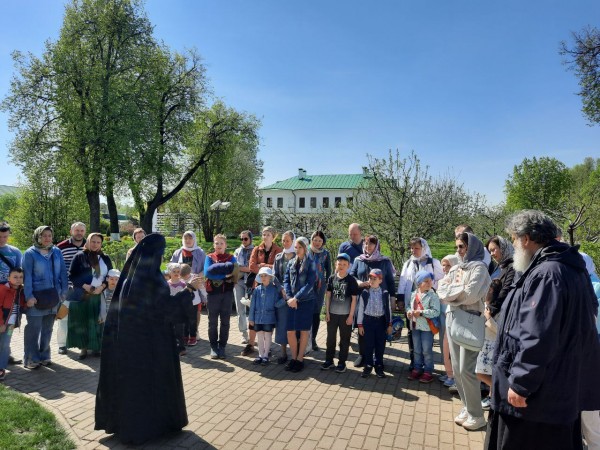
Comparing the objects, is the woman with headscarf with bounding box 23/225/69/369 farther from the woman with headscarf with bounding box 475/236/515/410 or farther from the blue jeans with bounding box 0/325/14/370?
the woman with headscarf with bounding box 475/236/515/410

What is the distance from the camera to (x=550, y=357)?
2.38 meters

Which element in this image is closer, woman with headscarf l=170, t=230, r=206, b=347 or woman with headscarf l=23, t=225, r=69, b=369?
woman with headscarf l=23, t=225, r=69, b=369

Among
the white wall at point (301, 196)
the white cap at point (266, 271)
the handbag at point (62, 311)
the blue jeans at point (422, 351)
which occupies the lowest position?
the blue jeans at point (422, 351)

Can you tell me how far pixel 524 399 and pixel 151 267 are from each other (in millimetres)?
3115

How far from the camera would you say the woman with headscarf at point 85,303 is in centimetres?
634

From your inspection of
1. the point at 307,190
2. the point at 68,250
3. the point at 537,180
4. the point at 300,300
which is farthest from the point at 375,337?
the point at 307,190

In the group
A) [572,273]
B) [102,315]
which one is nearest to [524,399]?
[572,273]

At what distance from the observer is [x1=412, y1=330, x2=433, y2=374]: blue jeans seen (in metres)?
5.42

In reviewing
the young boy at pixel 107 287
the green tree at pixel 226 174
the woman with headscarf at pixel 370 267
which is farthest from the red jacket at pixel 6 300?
the green tree at pixel 226 174

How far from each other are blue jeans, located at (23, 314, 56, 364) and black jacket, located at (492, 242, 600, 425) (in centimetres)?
611

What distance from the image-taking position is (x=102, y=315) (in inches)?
257

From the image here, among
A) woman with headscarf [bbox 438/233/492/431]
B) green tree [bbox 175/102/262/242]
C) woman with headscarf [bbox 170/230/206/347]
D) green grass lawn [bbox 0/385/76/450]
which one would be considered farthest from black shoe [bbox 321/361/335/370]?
green tree [bbox 175/102/262/242]

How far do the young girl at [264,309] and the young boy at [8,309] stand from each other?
3.27 m

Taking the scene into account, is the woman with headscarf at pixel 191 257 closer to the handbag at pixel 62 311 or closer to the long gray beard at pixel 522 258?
the handbag at pixel 62 311
